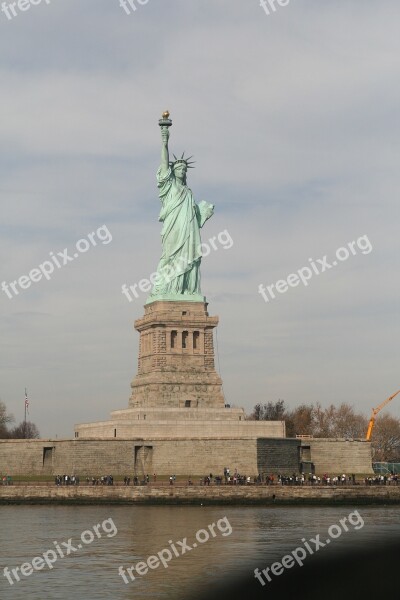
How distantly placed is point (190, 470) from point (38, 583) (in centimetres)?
2858

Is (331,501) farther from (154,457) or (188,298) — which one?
(188,298)

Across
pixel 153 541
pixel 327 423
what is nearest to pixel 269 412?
pixel 327 423

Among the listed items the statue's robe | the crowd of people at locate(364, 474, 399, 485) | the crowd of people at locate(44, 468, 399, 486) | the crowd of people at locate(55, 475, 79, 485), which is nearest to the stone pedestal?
the statue's robe

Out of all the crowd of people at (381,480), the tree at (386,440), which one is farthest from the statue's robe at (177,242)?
the tree at (386,440)

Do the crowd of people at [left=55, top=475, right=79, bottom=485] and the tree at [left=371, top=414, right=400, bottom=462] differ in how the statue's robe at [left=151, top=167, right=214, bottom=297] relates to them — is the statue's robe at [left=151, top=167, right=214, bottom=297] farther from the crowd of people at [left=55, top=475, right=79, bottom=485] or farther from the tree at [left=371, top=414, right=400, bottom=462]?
the tree at [left=371, top=414, right=400, bottom=462]

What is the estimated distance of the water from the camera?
30016 mm

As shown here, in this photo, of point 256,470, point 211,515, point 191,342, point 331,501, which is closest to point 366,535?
point 211,515

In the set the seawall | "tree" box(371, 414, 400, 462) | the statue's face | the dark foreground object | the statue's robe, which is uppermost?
the statue's face

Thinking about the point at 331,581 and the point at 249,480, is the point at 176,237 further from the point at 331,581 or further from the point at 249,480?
the point at 331,581

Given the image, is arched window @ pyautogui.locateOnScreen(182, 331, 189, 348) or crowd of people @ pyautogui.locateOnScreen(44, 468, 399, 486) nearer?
crowd of people @ pyautogui.locateOnScreen(44, 468, 399, 486)

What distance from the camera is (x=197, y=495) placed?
5359 centimetres

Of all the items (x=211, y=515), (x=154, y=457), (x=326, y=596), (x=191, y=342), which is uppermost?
(x=191, y=342)

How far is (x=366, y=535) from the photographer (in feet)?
132

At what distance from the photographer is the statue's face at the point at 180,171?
215ft
